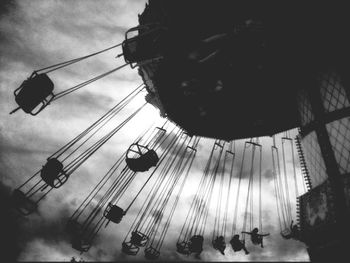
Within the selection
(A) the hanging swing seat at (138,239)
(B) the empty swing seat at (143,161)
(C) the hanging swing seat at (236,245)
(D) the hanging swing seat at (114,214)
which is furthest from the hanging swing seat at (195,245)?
(B) the empty swing seat at (143,161)

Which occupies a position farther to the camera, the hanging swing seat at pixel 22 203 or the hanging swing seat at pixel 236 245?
the hanging swing seat at pixel 236 245

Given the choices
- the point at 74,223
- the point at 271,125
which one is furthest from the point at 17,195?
the point at 271,125

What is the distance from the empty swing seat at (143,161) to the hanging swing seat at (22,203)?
327cm

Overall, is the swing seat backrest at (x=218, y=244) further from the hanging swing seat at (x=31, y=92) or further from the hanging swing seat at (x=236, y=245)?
the hanging swing seat at (x=31, y=92)

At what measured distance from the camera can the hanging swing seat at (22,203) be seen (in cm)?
663

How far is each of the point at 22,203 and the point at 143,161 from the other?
3.96 metres

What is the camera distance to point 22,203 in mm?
6656

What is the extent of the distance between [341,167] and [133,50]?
8160 mm

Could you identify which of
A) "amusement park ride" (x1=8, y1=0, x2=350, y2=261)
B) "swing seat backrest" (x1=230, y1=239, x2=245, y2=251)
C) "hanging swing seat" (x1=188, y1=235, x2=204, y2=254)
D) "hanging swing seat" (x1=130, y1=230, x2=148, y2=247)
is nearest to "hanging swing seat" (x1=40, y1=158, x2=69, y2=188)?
"amusement park ride" (x1=8, y1=0, x2=350, y2=261)

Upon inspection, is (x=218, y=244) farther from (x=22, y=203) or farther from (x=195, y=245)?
(x=22, y=203)

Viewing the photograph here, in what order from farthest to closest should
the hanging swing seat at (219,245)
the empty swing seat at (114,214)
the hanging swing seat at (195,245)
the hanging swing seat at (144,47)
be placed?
1. the hanging swing seat at (219,245)
2. the hanging swing seat at (195,245)
3. the empty swing seat at (114,214)
4. the hanging swing seat at (144,47)

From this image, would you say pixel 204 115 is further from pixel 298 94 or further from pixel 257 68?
pixel 298 94

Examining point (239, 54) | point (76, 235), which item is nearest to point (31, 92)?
point (76, 235)

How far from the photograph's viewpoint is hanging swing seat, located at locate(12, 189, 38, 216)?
6.63 meters
